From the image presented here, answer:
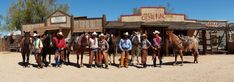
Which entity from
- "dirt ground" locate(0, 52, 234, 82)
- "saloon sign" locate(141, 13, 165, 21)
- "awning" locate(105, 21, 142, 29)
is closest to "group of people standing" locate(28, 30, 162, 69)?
"dirt ground" locate(0, 52, 234, 82)

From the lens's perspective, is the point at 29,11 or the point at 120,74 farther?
the point at 29,11

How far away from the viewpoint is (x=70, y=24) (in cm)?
3431

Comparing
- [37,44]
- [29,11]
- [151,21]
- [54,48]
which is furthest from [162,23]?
[29,11]

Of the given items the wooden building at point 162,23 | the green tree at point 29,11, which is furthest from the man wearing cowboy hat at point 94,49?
the green tree at point 29,11

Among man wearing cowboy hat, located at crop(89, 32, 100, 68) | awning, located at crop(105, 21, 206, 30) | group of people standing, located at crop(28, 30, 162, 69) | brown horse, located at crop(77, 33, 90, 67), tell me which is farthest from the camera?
awning, located at crop(105, 21, 206, 30)

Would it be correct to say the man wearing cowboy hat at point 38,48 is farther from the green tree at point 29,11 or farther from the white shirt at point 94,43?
the green tree at point 29,11

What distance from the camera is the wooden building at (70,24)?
108 ft

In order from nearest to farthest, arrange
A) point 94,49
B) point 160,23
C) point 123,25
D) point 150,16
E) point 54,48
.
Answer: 1. point 94,49
2. point 54,48
3. point 160,23
4. point 123,25
5. point 150,16

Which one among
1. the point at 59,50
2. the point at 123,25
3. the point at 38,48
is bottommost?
the point at 59,50

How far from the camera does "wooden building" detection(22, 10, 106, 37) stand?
32.9 meters

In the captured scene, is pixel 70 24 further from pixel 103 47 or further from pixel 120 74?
pixel 120 74

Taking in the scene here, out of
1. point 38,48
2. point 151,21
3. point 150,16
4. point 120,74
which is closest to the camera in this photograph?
point 120,74

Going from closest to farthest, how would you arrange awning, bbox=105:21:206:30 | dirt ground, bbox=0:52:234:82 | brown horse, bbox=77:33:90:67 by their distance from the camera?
dirt ground, bbox=0:52:234:82, brown horse, bbox=77:33:90:67, awning, bbox=105:21:206:30

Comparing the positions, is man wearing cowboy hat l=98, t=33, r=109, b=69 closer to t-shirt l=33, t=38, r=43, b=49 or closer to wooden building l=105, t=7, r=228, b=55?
t-shirt l=33, t=38, r=43, b=49
